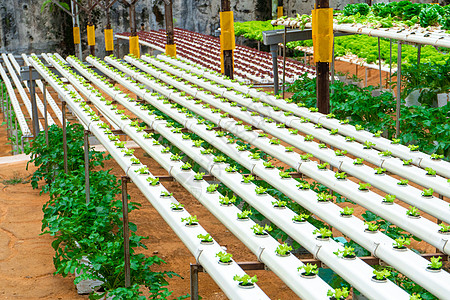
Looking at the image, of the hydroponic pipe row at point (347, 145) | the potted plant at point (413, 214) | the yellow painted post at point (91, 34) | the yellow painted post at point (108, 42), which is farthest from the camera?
the yellow painted post at point (91, 34)

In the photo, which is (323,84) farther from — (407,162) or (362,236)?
(362,236)

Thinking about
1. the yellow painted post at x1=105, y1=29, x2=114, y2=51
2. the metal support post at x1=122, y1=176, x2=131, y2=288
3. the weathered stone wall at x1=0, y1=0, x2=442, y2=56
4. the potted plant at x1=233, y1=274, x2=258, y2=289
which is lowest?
the metal support post at x1=122, y1=176, x2=131, y2=288

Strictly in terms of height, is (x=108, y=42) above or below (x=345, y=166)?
above

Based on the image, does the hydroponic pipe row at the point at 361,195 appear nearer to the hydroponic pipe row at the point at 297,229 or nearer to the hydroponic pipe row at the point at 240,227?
the hydroponic pipe row at the point at 297,229

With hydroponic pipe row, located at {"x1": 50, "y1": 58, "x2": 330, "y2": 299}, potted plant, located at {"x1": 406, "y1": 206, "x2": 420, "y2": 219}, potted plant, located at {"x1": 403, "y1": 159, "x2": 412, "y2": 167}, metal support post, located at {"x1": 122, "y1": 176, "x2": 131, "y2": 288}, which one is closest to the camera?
hydroponic pipe row, located at {"x1": 50, "y1": 58, "x2": 330, "y2": 299}

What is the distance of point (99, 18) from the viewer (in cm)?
2588

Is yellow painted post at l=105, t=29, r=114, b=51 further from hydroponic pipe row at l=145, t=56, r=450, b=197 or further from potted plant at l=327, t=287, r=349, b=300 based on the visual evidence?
potted plant at l=327, t=287, r=349, b=300

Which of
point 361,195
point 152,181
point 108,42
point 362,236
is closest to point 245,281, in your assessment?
point 362,236

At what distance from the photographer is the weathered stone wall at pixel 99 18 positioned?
24.1 m

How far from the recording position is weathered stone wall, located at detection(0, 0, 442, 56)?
2414 centimetres

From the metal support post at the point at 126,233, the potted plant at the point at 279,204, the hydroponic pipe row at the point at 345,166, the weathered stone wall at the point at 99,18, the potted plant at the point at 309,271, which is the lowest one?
the metal support post at the point at 126,233

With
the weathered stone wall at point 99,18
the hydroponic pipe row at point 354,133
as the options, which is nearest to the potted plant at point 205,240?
the hydroponic pipe row at point 354,133

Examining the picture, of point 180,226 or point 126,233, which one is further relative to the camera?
point 126,233

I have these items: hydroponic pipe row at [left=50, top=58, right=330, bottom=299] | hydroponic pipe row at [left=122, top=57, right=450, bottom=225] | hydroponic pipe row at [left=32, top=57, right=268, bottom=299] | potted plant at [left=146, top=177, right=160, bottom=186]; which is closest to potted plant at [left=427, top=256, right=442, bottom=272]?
hydroponic pipe row at [left=50, top=58, right=330, bottom=299]
